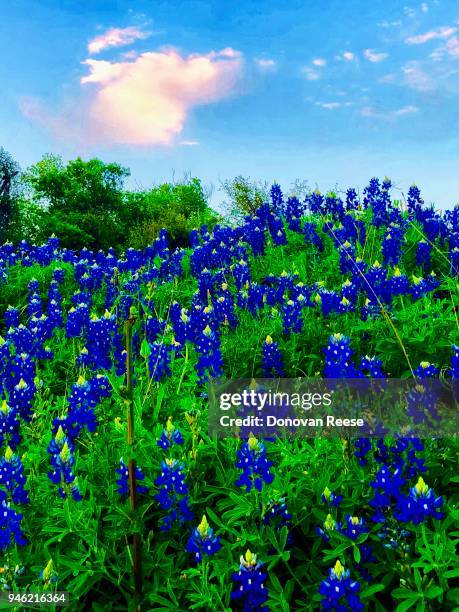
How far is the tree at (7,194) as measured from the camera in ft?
119

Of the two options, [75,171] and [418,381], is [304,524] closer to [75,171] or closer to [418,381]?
→ [418,381]

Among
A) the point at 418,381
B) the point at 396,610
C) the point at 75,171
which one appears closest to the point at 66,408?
the point at 418,381

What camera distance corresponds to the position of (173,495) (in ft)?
10.8

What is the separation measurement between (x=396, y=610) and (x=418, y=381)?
1.46 m

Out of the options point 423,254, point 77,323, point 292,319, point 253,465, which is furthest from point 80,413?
point 423,254

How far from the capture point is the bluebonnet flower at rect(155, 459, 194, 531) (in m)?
3.22

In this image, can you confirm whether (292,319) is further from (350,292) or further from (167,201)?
(167,201)

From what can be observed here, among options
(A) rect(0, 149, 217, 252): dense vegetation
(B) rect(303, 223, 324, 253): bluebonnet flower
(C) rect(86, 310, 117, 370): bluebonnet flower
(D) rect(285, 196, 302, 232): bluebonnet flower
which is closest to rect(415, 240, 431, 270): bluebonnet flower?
(B) rect(303, 223, 324, 253): bluebonnet flower

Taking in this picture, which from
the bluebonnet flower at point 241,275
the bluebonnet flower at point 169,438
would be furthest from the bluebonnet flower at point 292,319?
the bluebonnet flower at point 169,438

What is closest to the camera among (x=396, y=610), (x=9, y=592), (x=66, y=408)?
(x=396, y=610)

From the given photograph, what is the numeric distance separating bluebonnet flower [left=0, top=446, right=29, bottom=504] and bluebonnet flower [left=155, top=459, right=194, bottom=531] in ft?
2.44

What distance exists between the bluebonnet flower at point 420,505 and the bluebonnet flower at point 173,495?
1.13 meters

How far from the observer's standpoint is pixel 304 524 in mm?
3262

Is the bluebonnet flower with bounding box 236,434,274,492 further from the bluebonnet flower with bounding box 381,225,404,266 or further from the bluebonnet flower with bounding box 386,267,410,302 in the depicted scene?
the bluebonnet flower with bounding box 381,225,404,266
